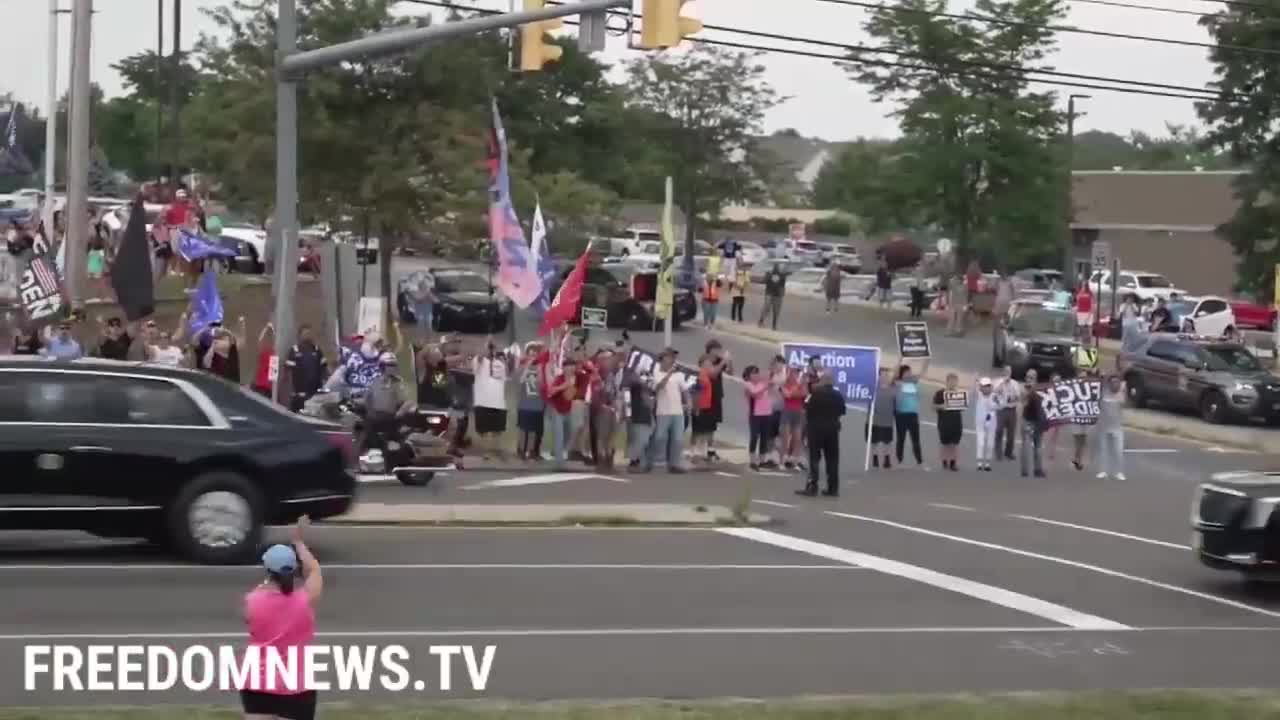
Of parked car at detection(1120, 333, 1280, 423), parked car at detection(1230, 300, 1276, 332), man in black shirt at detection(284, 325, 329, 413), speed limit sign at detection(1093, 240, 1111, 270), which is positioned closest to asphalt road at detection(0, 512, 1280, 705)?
man in black shirt at detection(284, 325, 329, 413)

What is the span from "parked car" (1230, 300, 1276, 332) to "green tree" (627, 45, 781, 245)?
17.3 m

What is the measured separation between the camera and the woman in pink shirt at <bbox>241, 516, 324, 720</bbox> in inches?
334

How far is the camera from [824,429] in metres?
24.1

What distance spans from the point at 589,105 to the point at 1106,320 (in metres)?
20.7

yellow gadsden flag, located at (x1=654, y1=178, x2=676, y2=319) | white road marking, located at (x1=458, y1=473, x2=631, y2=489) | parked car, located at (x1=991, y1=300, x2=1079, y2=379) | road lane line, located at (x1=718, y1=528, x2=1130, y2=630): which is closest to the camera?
road lane line, located at (x1=718, y1=528, x2=1130, y2=630)

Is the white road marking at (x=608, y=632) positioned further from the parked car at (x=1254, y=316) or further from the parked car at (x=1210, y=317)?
the parked car at (x=1254, y=316)

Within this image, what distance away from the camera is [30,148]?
82188mm

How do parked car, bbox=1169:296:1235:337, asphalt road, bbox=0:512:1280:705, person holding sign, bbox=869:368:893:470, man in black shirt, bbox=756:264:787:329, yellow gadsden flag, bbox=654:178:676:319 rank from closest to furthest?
asphalt road, bbox=0:512:1280:705, person holding sign, bbox=869:368:893:470, yellow gadsden flag, bbox=654:178:676:319, man in black shirt, bbox=756:264:787:329, parked car, bbox=1169:296:1235:337

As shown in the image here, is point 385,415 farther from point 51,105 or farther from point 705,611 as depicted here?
point 51,105

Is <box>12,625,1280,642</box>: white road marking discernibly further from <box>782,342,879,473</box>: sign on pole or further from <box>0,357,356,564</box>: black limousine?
<box>782,342,879,473</box>: sign on pole

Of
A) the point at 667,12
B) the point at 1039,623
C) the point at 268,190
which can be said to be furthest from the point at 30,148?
the point at 1039,623

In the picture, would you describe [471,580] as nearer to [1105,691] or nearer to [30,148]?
[1105,691]

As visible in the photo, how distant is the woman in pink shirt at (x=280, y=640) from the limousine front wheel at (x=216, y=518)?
7.70m

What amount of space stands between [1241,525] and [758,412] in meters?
11.8
